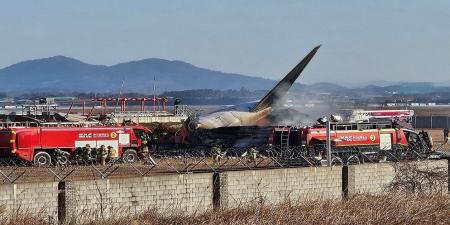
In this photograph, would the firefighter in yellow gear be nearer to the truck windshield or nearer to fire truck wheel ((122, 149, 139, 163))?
fire truck wheel ((122, 149, 139, 163))

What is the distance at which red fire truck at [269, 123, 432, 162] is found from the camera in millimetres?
44938

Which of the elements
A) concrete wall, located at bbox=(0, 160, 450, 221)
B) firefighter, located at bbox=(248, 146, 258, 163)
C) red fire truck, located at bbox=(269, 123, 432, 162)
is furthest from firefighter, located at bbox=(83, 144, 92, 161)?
concrete wall, located at bbox=(0, 160, 450, 221)

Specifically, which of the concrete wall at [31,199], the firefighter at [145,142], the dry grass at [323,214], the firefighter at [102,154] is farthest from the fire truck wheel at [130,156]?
the concrete wall at [31,199]

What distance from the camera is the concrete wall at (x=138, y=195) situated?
1049 inches

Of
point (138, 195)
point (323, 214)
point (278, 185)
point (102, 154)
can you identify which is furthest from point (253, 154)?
point (323, 214)

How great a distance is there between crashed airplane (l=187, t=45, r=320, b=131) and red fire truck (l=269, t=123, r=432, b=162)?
739 cm

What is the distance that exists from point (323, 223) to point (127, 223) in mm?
5881

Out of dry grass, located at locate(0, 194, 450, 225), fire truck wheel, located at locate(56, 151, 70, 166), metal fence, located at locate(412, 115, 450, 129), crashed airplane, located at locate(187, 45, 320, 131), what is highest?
crashed airplane, located at locate(187, 45, 320, 131)

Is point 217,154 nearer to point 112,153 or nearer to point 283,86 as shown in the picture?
point 112,153

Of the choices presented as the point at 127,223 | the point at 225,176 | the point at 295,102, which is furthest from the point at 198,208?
the point at 295,102

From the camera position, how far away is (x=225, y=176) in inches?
1194

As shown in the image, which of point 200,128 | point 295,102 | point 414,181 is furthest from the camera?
point 295,102

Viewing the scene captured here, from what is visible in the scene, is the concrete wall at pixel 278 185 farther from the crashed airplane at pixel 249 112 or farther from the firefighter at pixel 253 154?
the crashed airplane at pixel 249 112

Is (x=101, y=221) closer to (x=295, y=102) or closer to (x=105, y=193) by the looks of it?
(x=105, y=193)
